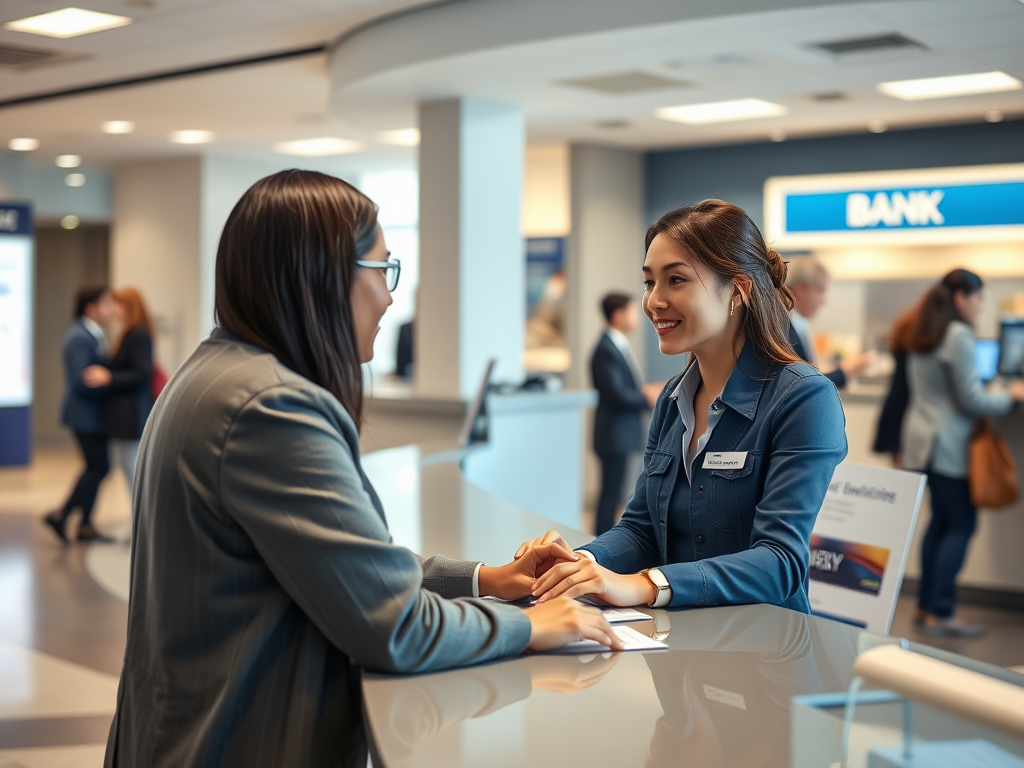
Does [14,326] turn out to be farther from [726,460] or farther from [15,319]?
[726,460]

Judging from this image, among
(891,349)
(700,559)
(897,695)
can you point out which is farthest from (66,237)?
(897,695)

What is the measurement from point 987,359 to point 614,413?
242 centimetres

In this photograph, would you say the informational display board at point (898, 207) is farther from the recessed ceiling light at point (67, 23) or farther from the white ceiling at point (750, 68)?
the recessed ceiling light at point (67, 23)

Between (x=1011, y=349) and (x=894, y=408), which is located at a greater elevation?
(x=1011, y=349)

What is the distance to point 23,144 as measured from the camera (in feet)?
35.7

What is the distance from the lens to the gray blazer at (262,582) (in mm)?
1303

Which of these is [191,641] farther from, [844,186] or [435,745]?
[844,186]

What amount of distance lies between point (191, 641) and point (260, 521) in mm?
208

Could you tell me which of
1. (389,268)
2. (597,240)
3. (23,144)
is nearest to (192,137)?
(23,144)

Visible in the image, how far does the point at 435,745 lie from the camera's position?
1.21 m

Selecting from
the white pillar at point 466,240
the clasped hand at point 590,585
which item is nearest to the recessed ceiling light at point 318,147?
the white pillar at point 466,240

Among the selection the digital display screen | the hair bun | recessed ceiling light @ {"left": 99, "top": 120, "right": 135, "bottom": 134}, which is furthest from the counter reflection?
the digital display screen

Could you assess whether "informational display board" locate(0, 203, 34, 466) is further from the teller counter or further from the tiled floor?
the teller counter

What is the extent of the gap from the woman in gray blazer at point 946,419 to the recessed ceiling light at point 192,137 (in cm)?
715
